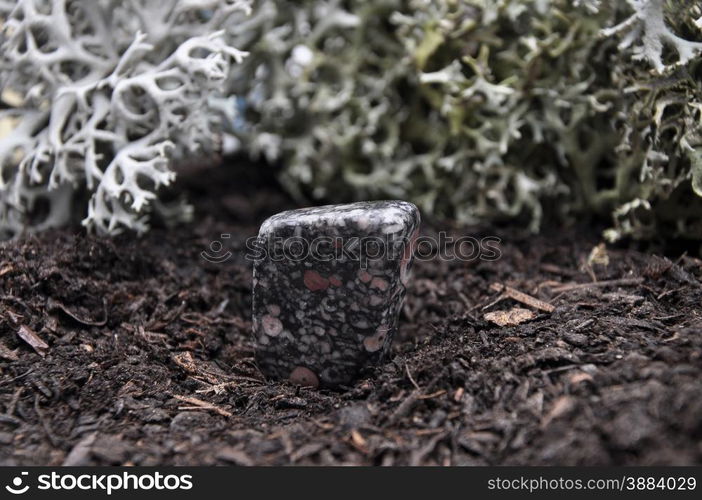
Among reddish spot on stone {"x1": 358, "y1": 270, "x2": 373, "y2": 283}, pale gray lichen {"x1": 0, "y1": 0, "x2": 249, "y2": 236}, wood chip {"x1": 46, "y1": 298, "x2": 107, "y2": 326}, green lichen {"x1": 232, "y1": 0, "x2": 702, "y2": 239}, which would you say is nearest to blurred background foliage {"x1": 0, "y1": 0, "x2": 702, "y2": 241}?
green lichen {"x1": 232, "y1": 0, "x2": 702, "y2": 239}

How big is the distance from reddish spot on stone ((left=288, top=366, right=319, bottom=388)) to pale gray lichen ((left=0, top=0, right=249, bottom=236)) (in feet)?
2.65

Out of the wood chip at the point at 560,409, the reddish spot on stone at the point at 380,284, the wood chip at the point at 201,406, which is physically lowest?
the wood chip at the point at 201,406

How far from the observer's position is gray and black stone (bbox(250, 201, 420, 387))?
5.56 feet

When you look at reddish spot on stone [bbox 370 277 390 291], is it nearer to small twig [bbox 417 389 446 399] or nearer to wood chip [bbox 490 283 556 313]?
small twig [bbox 417 389 446 399]

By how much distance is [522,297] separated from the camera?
6.59 feet

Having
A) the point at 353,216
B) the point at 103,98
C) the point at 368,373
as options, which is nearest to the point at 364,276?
the point at 353,216

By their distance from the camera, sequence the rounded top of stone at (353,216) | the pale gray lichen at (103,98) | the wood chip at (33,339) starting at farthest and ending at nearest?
the pale gray lichen at (103,98), the wood chip at (33,339), the rounded top of stone at (353,216)

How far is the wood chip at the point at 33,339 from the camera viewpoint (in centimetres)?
183

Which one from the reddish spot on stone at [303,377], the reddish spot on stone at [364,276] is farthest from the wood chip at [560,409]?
the reddish spot on stone at [303,377]

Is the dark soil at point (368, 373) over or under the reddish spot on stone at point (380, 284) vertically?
under

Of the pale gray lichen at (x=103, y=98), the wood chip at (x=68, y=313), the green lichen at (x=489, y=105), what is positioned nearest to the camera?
the wood chip at (x=68, y=313)

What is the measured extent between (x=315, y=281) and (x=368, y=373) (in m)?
0.31

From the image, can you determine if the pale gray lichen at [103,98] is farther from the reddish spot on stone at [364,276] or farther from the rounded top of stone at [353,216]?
the reddish spot on stone at [364,276]

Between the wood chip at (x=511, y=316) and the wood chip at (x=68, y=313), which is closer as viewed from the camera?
the wood chip at (x=511, y=316)
